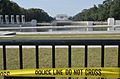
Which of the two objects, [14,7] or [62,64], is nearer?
[62,64]

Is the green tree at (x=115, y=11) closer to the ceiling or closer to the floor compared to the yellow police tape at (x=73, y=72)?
closer to the ceiling

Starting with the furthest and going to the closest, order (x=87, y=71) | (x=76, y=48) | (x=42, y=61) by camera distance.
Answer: (x=76, y=48), (x=42, y=61), (x=87, y=71)

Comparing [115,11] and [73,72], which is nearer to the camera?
[73,72]

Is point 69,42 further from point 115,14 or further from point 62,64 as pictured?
point 115,14

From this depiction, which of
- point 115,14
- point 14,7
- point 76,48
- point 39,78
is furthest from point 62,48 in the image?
point 14,7

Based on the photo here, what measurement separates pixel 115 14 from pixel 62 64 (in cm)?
7361

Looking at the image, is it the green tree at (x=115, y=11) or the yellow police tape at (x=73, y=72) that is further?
the green tree at (x=115, y=11)

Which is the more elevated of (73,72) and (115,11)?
(115,11)

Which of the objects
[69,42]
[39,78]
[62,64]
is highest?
[69,42]

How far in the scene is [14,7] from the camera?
82.6 m

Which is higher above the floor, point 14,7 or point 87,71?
point 14,7

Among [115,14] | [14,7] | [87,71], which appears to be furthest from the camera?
[14,7]

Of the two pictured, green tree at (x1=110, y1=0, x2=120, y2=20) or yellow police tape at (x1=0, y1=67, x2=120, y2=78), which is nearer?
yellow police tape at (x1=0, y1=67, x2=120, y2=78)

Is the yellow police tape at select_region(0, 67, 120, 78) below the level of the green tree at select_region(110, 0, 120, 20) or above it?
below
